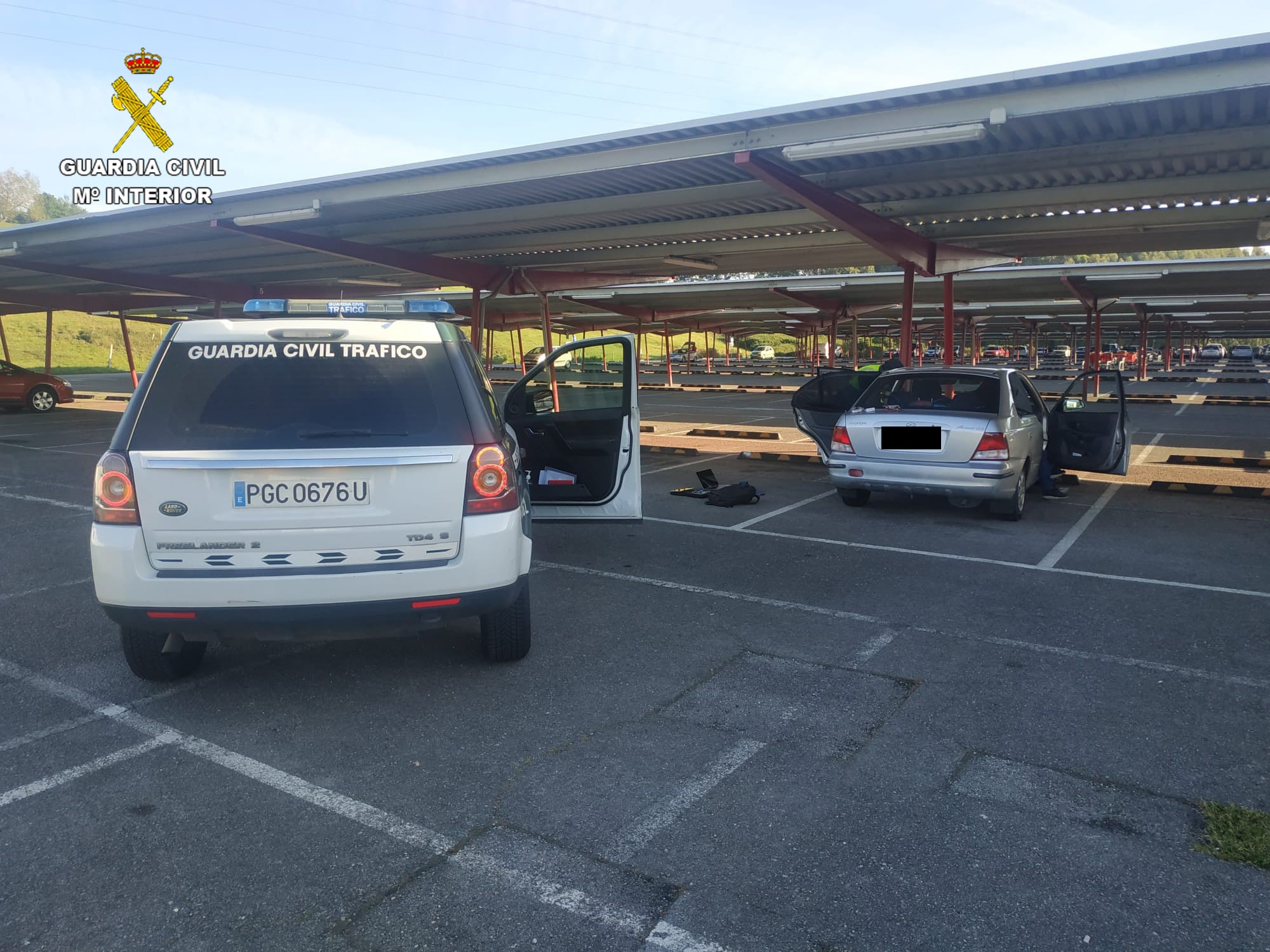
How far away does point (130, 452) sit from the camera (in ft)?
13.0

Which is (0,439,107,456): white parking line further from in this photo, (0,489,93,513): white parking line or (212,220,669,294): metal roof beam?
(212,220,669,294): metal roof beam

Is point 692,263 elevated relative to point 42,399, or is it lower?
elevated

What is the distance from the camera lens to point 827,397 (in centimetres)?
1187

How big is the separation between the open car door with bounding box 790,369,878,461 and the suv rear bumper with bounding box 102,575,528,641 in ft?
27.3

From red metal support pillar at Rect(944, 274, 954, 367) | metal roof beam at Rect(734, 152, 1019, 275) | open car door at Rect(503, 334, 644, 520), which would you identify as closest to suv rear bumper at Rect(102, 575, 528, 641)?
open car door at Rect(503, 334, 644, 520)

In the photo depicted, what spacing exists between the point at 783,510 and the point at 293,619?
6.48 metres

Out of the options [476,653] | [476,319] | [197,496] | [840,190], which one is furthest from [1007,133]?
[476,319]

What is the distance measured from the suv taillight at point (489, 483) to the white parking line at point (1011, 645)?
2.23 m

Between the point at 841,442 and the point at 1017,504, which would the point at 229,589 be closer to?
the point at 841,442

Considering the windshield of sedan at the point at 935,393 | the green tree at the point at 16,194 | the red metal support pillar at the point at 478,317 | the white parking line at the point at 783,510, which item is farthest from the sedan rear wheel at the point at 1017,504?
the green tree at the point at 16,194

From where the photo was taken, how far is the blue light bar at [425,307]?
4.78 m

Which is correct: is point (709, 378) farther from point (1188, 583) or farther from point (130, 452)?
point (130, 452)

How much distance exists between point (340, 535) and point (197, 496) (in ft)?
2.11

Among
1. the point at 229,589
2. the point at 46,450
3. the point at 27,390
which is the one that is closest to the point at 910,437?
the point at 229,589
